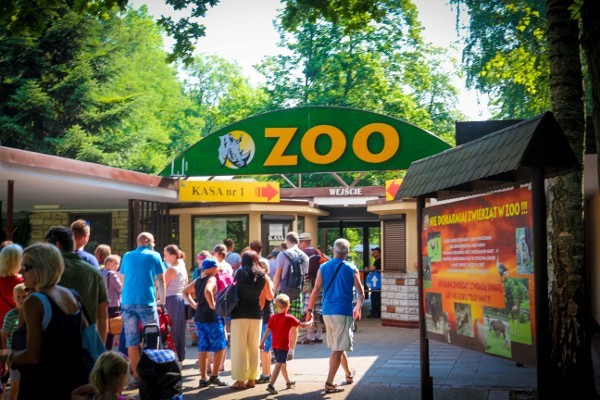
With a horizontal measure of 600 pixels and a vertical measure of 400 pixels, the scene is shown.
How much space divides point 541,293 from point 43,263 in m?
3.72

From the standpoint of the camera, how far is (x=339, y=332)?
933 centimetres

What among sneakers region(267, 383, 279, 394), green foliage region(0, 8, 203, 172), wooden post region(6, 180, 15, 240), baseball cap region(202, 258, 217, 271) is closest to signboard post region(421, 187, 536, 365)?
sneakers region(267, 383, 279, 394)

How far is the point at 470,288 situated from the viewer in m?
7.34

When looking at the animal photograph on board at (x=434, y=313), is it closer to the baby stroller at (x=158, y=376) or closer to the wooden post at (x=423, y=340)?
the wooden post at (x=423, y=340)

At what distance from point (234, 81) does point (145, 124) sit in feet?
59.7

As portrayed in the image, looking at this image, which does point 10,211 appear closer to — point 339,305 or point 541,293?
point 339,305

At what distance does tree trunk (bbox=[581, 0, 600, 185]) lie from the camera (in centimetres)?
515

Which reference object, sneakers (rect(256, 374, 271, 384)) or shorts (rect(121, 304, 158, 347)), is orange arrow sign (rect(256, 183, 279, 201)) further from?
shorts (rect(121, 304, 158, 347))

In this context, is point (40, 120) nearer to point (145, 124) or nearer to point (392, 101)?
point (145, 124)

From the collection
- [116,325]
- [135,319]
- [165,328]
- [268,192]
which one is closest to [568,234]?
[165,328]

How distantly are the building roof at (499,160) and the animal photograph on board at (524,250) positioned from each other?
52 cm

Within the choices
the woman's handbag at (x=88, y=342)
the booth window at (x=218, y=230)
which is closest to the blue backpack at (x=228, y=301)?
the woman's handbag at (x=88, y=342)

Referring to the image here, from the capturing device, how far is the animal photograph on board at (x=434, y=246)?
804cm

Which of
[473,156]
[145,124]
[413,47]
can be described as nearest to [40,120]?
[145,124]
